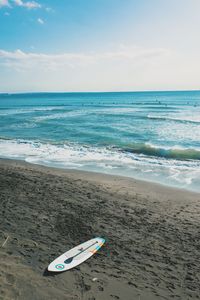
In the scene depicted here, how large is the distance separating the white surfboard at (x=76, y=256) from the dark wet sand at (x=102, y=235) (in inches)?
6.8

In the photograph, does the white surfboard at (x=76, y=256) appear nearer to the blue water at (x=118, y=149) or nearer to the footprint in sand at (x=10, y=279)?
the footprint in sand at (x=10, y=279)

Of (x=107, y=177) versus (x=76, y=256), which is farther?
(x=107, y=177)

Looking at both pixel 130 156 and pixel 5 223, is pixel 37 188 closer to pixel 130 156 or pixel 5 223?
pixel 5 223

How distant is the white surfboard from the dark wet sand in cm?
17

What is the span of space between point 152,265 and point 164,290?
86 centimetres

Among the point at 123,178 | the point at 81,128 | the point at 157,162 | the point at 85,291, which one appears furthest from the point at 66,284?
the point at 81,128

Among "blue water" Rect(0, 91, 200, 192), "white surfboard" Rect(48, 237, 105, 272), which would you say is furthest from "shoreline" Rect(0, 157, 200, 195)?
"white surfboard" Rect(48, 237, 105, 272)

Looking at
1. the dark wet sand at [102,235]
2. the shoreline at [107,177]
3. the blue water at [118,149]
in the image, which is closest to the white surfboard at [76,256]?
the dark wet sand at [102,235]

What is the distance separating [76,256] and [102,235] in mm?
1421

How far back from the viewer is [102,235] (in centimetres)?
817

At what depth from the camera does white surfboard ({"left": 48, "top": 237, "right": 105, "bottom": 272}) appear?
6496mm

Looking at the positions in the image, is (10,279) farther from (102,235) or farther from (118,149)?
(118,149)

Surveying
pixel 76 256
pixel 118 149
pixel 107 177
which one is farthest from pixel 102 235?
pixel 118 149

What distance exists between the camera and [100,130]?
3191 cm
